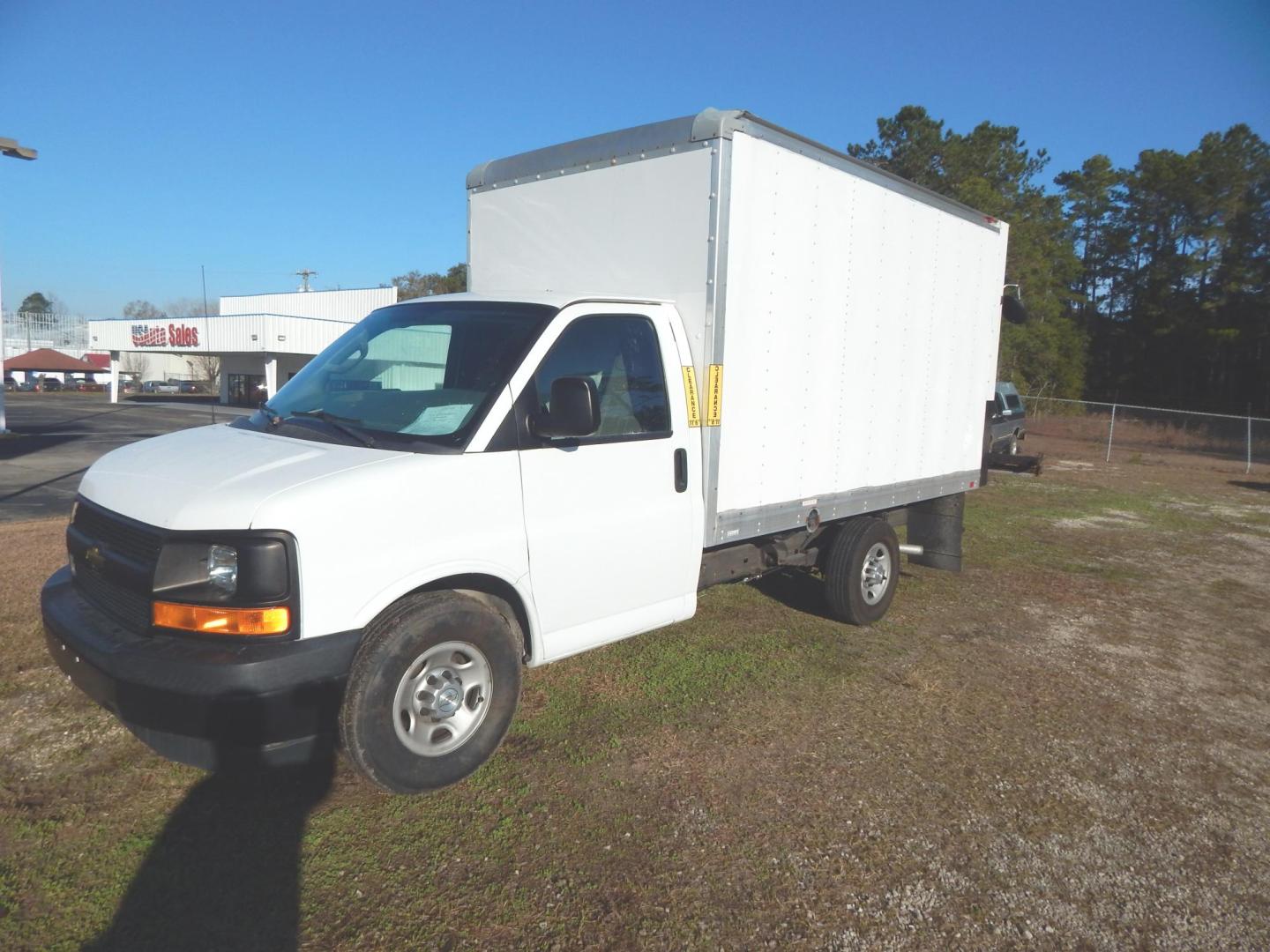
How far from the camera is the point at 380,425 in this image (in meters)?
3.73

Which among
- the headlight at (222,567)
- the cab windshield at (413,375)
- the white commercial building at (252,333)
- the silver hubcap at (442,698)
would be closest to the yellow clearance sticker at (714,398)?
the cab windshield at (413,375)

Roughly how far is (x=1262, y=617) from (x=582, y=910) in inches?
286

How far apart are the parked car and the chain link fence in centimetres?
478

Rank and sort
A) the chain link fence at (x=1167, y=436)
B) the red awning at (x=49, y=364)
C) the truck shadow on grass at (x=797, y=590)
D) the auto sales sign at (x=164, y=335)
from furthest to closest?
the red awning at (x=49, y=364) → the auto sales sign at (x=164, y=335) → the chain link fence at (x=1167, y=436) → the truck shadow on grass at (x=797, y=590)

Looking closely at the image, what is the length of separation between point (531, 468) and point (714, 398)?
4.06 ft

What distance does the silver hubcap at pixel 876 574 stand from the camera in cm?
625

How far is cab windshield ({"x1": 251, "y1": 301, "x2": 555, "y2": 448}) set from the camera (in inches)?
145

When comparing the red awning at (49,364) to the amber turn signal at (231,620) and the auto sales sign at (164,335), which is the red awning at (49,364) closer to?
the auto sales sign at (164,335)

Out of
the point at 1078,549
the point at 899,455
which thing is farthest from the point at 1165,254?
the point at 899,455

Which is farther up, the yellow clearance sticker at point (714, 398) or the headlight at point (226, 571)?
the yellow clearance sticker at point (714, 398)

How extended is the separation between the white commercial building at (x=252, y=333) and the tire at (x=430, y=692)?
115 feet

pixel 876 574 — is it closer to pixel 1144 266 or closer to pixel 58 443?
pixel 58 443

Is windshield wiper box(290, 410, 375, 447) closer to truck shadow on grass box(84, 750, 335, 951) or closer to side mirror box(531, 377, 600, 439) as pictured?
side mirror box(531, 377, 600, 439)

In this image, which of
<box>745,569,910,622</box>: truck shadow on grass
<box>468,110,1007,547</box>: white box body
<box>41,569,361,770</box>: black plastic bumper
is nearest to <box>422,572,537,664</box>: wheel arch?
<box>41,569,361,770</box>: black plastic bumper
